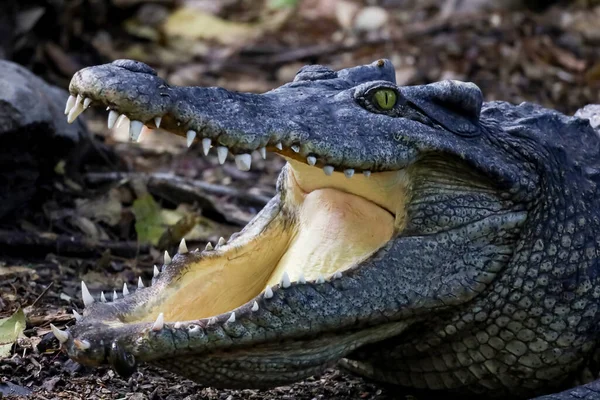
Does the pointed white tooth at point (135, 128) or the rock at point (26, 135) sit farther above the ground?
the pointed white tooth at point (135, 128)

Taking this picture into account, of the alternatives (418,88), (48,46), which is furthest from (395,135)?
(48,46)

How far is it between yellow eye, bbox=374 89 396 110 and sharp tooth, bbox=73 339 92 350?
52.6 inches

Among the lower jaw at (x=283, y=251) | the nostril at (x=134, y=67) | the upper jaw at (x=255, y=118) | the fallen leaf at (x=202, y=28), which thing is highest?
the fallen leaf at (x=202, y=28)

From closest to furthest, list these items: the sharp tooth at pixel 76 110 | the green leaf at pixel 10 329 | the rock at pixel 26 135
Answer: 1. the sharp tooth at pixel 76 110
2. the green leaf at pixel 10 329
3. the rock at pixel 26 135

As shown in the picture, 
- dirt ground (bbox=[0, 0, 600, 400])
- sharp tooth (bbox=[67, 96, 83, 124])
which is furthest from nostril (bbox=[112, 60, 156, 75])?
dirt ground (bbox=[0, 0, 600, 400])

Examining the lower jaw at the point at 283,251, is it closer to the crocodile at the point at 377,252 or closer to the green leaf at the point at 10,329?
the crocodile at the point at 377,252

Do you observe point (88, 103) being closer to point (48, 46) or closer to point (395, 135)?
point (395, 135)

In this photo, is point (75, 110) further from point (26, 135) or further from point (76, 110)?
point (26, 135)

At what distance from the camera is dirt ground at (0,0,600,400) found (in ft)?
12.8

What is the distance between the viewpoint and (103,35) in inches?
383

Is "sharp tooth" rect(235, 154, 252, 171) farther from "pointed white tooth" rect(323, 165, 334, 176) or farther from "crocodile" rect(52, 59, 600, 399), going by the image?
"pointed white tooth" rect(323, 165, 334, 176)

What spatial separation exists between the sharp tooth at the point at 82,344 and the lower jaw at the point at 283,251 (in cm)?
41

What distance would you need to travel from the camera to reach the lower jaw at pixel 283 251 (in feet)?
11.5

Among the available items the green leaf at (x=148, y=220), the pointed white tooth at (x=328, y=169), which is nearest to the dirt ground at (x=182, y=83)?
the green leaf at (x=148, y=220)
